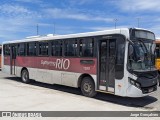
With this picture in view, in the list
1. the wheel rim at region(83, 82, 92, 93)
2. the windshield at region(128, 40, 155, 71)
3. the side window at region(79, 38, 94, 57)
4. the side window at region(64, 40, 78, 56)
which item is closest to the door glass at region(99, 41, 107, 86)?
the side window at region(79, 38, 94, 57)

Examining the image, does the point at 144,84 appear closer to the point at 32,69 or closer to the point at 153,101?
the point at 153,101

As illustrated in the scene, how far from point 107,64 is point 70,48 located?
2.72m

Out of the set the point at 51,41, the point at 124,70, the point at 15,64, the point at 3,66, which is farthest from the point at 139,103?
the point at 3,66

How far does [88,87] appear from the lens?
11984 mm

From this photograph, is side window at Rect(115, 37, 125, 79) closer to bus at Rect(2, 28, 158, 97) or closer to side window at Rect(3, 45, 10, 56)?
bus at Rect(2, 28, 158, 97)

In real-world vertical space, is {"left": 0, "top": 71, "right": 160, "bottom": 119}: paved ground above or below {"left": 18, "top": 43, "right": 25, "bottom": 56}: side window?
below

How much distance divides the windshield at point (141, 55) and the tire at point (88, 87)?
2.35 m

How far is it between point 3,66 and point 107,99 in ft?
35.0

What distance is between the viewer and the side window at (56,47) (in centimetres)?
1370

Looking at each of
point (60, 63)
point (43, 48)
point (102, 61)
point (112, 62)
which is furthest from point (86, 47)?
point (43, 48)

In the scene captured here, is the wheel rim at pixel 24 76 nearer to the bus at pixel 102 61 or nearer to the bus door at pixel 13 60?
the bus door at pixel 13 60

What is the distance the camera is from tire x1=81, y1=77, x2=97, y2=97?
11.8 meters

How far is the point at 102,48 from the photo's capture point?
11.2 metres

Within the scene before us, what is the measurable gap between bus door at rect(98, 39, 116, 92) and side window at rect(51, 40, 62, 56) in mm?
2980
